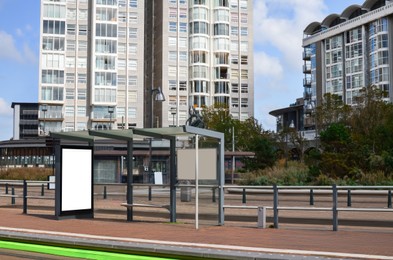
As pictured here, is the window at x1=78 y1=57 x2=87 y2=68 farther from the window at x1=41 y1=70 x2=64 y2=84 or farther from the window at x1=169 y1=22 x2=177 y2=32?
the window at x1=169 y1=22 x2=177 y2=32

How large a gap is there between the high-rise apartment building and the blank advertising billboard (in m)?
70.7

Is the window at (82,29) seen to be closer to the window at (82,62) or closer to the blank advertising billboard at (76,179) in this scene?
→ the window at (82,62)

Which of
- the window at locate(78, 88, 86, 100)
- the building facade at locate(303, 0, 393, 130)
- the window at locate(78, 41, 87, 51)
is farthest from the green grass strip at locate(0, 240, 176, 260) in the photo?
the window at locate(78, 41, 87, 51)

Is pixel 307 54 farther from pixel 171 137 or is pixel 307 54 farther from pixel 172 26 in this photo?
pixel 171 137

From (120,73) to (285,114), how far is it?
151 feet

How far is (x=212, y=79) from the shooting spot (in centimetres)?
9881

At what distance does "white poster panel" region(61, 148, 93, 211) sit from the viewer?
1772 cm

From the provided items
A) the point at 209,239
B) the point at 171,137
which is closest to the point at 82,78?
the point at 171,137

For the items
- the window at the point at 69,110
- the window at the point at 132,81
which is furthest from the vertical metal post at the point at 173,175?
the window at the point at 132,81

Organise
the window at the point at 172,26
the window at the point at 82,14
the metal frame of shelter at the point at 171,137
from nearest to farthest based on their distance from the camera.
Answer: the metal frame of shelter at the point at 171,137 → the window at the point at 82,14 → the window at the point at 172,26

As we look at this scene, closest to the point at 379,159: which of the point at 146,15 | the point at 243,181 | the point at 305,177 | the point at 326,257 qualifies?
the point at 305,177

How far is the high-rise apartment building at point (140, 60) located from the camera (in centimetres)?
9144

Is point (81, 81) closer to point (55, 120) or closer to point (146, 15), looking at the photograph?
point (55, 120)

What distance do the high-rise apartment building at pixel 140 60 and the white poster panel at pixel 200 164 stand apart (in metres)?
73.2
